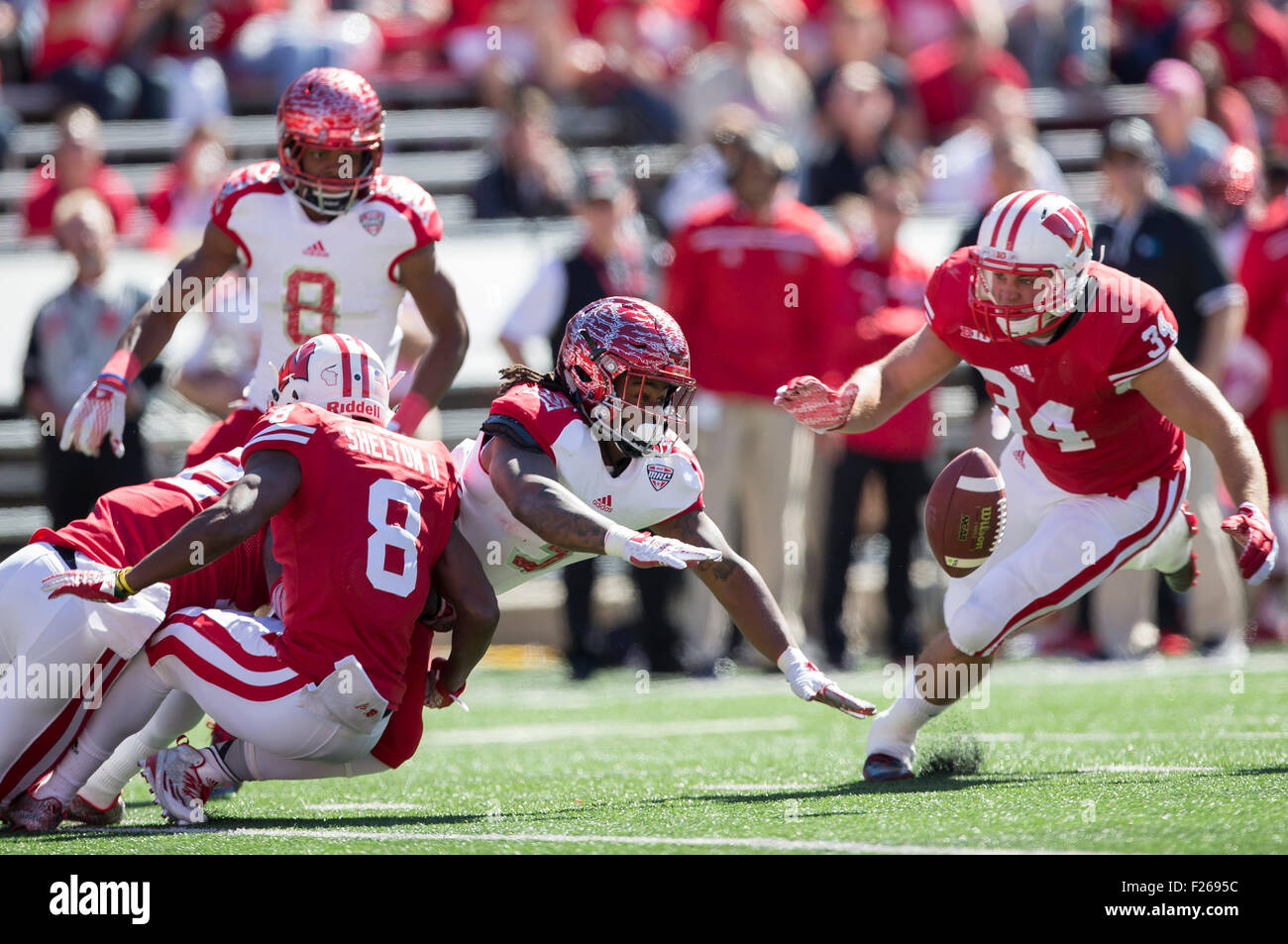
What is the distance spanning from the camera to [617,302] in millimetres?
4832

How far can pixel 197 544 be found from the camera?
13.9 feet

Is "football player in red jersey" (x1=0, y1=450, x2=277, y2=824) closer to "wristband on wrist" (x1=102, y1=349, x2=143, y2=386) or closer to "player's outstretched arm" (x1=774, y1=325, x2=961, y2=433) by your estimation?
"wristband on wrist" (x1=102, y1=349, x2=143, y2=386)

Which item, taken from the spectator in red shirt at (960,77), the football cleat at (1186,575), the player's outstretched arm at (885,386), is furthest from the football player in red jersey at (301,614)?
the spectator in red shirt at (960,77)

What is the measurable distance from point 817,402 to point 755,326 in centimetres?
352

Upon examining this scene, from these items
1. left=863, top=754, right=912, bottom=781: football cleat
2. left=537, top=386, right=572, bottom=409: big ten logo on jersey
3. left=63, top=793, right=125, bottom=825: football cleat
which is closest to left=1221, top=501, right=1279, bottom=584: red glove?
left=863, top=754, right=912, bottom=781: football cleat

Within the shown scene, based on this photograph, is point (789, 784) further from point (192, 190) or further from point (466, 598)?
point (192, 190)

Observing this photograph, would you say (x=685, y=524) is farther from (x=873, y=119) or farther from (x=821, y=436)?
(x=873, y=119)

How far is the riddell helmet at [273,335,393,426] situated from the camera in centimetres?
467

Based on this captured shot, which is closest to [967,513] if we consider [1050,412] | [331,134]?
[1050,412]

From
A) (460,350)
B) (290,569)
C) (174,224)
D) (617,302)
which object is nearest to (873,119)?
(174,224)

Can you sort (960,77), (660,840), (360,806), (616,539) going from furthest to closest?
1. (960,77)
2. (360,806)
3. (616,539)
4. (660,840)

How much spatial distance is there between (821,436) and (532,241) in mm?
2297

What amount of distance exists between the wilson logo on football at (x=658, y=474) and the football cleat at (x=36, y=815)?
1.71m

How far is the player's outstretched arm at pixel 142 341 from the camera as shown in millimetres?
5352
